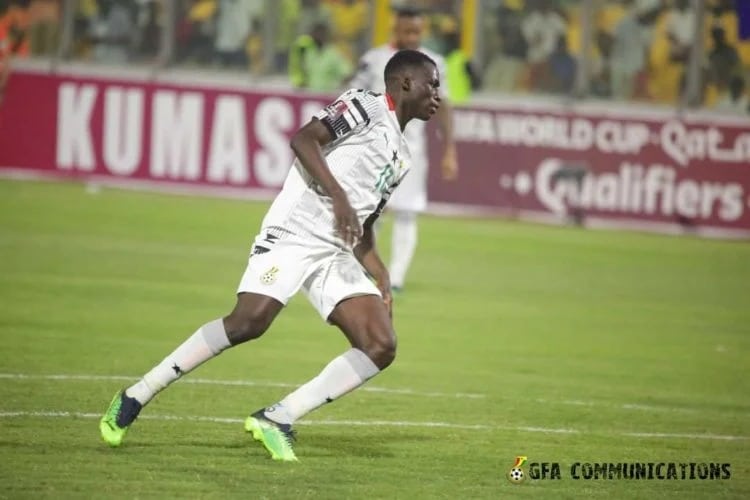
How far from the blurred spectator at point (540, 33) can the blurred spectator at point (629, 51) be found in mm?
944

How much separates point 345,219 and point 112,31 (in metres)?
22.8

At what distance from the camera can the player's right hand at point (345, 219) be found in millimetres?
7941

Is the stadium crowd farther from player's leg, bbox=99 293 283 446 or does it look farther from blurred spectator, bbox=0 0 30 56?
player's leg, bbox=99 293 283 446

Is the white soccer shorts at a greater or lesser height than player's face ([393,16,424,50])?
lesser

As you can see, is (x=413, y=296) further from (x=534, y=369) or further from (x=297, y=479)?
(x=297, y=479)

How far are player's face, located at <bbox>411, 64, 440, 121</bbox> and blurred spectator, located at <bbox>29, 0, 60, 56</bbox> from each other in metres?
22.7

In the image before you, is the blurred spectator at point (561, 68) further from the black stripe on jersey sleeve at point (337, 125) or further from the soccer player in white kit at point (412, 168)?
the black stripe on jersey sleeve at point (337, 125)

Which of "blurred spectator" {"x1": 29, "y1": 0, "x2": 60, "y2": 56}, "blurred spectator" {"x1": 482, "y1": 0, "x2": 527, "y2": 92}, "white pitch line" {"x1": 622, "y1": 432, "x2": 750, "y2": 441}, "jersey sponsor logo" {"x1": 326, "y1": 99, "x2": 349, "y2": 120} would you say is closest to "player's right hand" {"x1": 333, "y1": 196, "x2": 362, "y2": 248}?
"jersey sponsor logo" {"x1": 326, "y1": 99, "x2": 349, "y2": 120}

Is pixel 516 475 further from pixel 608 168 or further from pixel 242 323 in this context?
pixel 608 168

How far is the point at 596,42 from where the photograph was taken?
27.5m


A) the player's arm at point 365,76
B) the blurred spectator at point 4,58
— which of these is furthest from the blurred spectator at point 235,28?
the player's arm at point 365,76

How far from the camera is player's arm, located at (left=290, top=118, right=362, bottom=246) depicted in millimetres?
7953

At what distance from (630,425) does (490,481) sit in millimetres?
2283

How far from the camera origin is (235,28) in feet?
96.4
